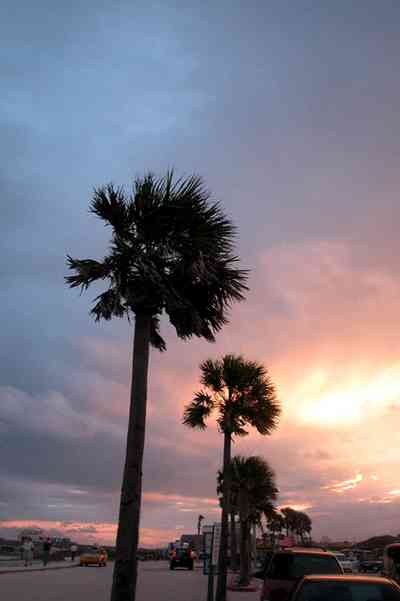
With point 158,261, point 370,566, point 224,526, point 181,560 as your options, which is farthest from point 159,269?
point 181,560

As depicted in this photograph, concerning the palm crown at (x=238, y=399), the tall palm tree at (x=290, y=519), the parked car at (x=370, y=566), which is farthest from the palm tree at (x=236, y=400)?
the tall palm tree at (x=290, y=519)

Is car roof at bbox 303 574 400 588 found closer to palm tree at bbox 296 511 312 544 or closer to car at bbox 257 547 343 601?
car at bbox 257 547 343 601

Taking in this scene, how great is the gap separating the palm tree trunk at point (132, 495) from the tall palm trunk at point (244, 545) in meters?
21.1

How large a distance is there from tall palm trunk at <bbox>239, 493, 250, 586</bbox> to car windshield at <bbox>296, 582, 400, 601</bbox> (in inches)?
1010

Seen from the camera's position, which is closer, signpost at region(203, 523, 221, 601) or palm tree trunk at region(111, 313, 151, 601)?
palm tree trunk at region(111, 313, 151, 601)

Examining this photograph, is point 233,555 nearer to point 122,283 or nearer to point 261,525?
point 261,525

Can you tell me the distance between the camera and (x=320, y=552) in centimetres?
1277

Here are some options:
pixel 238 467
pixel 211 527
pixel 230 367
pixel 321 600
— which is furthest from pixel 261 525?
pixel 321 600

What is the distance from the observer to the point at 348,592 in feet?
23.3

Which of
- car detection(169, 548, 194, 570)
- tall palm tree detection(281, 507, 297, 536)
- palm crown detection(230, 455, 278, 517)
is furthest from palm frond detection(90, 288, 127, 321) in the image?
tall palm tree detection(281, 507, 297, 536)

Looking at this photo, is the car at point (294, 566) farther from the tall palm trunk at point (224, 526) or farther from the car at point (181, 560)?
the car at point (181, 560)

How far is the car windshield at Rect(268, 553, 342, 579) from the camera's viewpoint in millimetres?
12117

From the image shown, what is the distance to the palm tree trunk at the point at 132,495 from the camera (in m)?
11.6

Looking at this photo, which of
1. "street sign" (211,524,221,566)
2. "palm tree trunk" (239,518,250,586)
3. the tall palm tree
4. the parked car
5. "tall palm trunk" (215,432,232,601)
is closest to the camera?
"street sign" (211,524,221,566)
